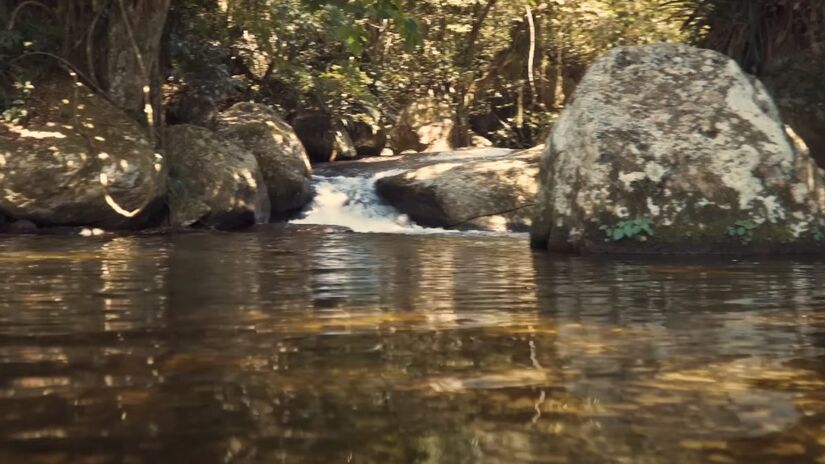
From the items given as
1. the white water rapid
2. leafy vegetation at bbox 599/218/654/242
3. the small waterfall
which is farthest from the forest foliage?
the small waterfall

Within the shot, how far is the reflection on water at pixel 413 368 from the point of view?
2168mm

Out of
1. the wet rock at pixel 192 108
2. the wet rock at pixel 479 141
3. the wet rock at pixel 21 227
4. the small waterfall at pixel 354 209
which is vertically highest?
the wet rock at pixel 192 108

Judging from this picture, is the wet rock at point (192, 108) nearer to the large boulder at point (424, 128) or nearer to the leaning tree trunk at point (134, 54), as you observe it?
the leaning tree trunk at point (134, 54)

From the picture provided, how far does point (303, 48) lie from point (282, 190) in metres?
5.79

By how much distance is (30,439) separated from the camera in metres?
2.17

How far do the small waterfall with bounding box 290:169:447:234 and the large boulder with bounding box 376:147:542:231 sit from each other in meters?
0.27

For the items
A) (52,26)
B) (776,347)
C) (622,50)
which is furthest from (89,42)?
(776,347)

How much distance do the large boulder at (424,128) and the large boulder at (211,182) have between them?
10162mm

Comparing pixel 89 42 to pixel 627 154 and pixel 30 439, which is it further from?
pixel 30 439

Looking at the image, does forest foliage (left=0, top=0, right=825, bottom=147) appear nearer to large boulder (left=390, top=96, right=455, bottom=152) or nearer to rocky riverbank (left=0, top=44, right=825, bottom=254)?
large boulder (left=390, top=96, right=455, bottom=152)

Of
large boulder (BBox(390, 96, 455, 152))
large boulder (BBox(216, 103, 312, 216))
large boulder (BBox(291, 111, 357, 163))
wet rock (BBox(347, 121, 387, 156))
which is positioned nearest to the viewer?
large boulder (BBox(216, 103, 312, 216))

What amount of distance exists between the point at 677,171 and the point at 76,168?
7.01 m

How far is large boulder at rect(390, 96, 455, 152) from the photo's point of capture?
23.2 m

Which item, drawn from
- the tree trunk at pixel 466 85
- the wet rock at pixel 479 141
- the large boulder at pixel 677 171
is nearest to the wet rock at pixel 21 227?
the large boulder at pixel 677 171
